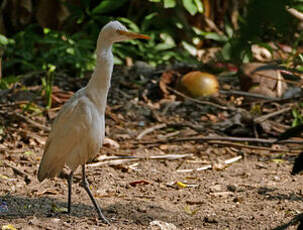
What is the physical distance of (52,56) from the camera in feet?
21.2

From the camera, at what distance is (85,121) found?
9.72ft

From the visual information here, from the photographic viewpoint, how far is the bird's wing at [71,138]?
9.74 feet

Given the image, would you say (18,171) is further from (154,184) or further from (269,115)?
(269,115)

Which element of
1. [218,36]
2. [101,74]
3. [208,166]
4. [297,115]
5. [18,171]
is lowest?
[208,166]

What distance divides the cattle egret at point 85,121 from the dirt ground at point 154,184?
11.4 inches

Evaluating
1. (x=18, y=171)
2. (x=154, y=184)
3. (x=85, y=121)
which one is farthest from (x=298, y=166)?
(x=18, y=171)

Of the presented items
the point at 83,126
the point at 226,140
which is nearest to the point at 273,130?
the point at 226,140

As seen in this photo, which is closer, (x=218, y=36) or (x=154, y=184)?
(x=218, y=36)

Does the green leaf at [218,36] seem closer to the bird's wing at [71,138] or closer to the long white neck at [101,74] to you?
the long white neck at [101,74]

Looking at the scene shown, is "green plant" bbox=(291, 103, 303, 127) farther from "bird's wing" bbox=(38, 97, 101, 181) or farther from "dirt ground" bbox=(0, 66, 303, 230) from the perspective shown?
"bird's wing" bbox=(38, 97, 101, 181)

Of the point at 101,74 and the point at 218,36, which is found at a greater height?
the point at 218,36

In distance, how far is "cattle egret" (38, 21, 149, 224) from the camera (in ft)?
9.75

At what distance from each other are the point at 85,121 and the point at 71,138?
0.15 metres

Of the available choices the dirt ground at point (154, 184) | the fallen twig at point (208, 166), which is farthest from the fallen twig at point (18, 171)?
the fallen twig at point (208, 166)
